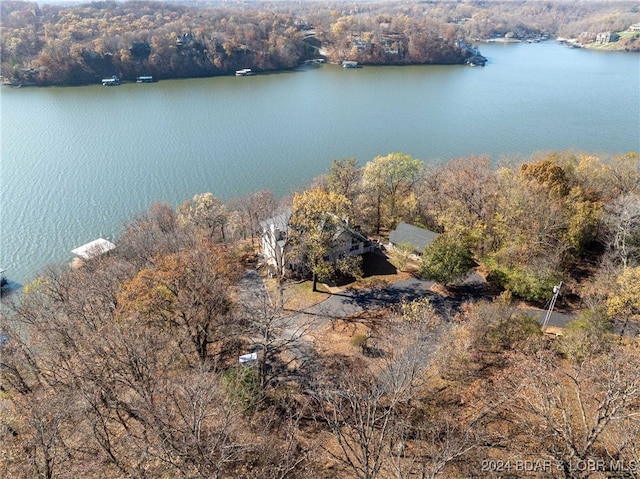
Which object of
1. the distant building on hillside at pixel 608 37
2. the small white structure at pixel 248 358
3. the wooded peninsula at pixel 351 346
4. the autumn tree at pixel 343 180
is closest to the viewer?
the wooded peninsula at pixel 351 346

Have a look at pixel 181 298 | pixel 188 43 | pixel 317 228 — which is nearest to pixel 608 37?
pixel 188 43

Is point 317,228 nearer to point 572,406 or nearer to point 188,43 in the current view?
point 572,406

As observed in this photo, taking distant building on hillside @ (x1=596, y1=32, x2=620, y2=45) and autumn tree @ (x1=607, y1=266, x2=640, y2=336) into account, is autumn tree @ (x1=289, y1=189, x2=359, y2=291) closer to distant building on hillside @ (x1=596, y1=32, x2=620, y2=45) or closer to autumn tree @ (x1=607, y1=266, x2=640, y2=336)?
autumn tree @ (x1=607, y1=266, x2=640, y2=336)

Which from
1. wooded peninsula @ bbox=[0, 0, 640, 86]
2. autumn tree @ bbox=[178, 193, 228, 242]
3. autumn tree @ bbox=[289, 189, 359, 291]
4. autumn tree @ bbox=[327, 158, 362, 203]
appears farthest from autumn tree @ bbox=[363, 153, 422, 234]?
wooded peninsula @ bbox=[0, 0, 640, 86]

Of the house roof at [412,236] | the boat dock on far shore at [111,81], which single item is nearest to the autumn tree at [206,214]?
the house roof at [412,236]

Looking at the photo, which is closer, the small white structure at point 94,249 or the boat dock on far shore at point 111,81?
the small white structure at point 94,249

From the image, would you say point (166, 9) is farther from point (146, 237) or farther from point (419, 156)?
point (146, 237)

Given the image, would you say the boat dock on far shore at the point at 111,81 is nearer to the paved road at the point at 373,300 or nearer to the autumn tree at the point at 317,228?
the paved road at the point at 373,300
